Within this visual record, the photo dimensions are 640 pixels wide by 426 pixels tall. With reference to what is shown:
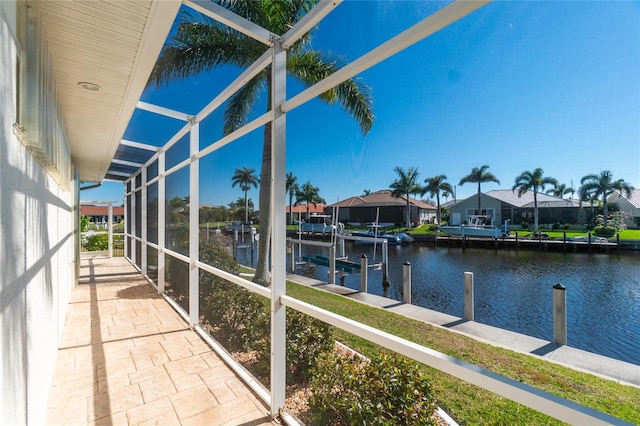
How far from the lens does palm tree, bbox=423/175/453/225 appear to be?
9.04 ft

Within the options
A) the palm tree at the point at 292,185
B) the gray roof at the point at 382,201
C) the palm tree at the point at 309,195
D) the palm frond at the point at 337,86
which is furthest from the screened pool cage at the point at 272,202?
the palm frond at the point at 337,86

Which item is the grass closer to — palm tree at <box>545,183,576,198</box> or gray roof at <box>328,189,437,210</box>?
palm tree at <box>545,183,576,198</box>

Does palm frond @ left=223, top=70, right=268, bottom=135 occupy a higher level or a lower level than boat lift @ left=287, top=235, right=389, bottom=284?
higher

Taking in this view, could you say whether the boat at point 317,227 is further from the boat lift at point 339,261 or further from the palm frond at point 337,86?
the palm frond at point 337,86

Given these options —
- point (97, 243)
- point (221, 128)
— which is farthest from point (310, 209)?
point (97, 243)

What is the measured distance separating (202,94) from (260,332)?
328 cm

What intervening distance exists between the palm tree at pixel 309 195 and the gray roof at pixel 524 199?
6.60 ft

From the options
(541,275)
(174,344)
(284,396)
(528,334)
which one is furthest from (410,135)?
(174,344)

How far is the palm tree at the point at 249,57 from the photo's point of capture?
4555mm

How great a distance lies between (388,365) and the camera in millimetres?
1872

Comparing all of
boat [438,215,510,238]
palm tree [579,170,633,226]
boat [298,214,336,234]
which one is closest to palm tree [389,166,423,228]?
boat [438,215,510,238]

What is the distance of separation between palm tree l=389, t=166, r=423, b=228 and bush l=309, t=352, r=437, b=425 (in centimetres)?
178

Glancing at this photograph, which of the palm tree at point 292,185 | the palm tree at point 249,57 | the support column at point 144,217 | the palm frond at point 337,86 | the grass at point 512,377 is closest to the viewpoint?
the grass at point 512,377

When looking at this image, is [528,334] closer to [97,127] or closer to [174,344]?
[174,344]
